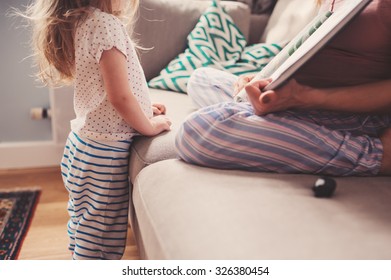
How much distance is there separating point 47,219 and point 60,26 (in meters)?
0.79

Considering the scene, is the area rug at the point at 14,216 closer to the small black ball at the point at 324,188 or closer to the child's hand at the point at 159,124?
the child's hand at the point at 159,124

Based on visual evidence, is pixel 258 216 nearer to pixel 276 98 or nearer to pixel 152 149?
pixel 276 98

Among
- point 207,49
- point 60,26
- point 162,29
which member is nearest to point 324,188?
point 60,26

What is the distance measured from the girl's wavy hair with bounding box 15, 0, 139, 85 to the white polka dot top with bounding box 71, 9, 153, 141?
0.03 meters

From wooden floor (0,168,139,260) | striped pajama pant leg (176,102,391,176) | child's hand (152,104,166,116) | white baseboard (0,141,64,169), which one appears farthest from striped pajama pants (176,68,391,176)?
white baseboard (0,141,64,169)

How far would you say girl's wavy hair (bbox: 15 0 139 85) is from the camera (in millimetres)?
1052

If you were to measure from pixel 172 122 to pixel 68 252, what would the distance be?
0.54 m

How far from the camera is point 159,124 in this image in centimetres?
114

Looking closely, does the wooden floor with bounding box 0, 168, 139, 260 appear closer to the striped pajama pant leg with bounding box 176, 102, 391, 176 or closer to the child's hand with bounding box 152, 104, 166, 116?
the child's hand with bounding box 152, 104, 166, 116

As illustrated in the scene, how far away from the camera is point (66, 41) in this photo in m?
1.08

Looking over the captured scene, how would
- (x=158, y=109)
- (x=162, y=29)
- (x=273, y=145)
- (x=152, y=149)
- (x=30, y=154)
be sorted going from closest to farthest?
1. (x=273, y=145)
2. (x=152, y=149)
3. (x=158, y=109)
4. (x=162, y=29)
5. (x=30, y=154)

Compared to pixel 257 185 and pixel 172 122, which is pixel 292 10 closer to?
pixel 172 122
